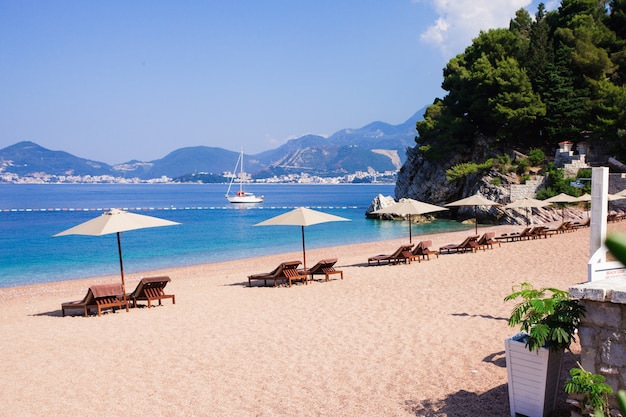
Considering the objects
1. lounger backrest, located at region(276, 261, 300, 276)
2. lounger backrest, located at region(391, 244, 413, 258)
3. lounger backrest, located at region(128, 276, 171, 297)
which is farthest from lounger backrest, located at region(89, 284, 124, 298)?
lounger backrest, located at region(391, 244, 413, 258)

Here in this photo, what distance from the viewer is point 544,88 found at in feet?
133

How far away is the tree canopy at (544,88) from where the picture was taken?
1513 inches

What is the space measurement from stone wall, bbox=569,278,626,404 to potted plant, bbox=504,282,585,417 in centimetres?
18

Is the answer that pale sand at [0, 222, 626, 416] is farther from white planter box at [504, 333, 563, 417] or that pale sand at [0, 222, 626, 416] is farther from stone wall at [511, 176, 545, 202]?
stone wall at [511, 176, 545, 202]

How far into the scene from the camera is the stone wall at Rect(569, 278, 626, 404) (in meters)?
3.94

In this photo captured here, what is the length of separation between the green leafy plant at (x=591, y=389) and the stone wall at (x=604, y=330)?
108 mm

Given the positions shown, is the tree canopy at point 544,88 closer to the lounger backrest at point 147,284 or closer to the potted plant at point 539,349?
the lounger backrest at point 147,284

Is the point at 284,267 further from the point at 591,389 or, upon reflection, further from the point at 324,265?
the point at 591,389

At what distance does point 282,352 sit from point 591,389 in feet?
14.8

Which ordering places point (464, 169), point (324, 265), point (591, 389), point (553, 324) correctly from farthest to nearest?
point (464, 169), point (324, 265), point (553, 324), point (591, 389)

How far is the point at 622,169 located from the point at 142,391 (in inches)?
1443

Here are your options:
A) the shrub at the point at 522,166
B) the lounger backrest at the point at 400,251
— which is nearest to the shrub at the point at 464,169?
the shrub at the point at 522,166

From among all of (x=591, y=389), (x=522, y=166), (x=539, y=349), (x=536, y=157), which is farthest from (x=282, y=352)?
(x=536, y=157)

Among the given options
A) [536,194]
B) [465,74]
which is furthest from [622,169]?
[465,74]
